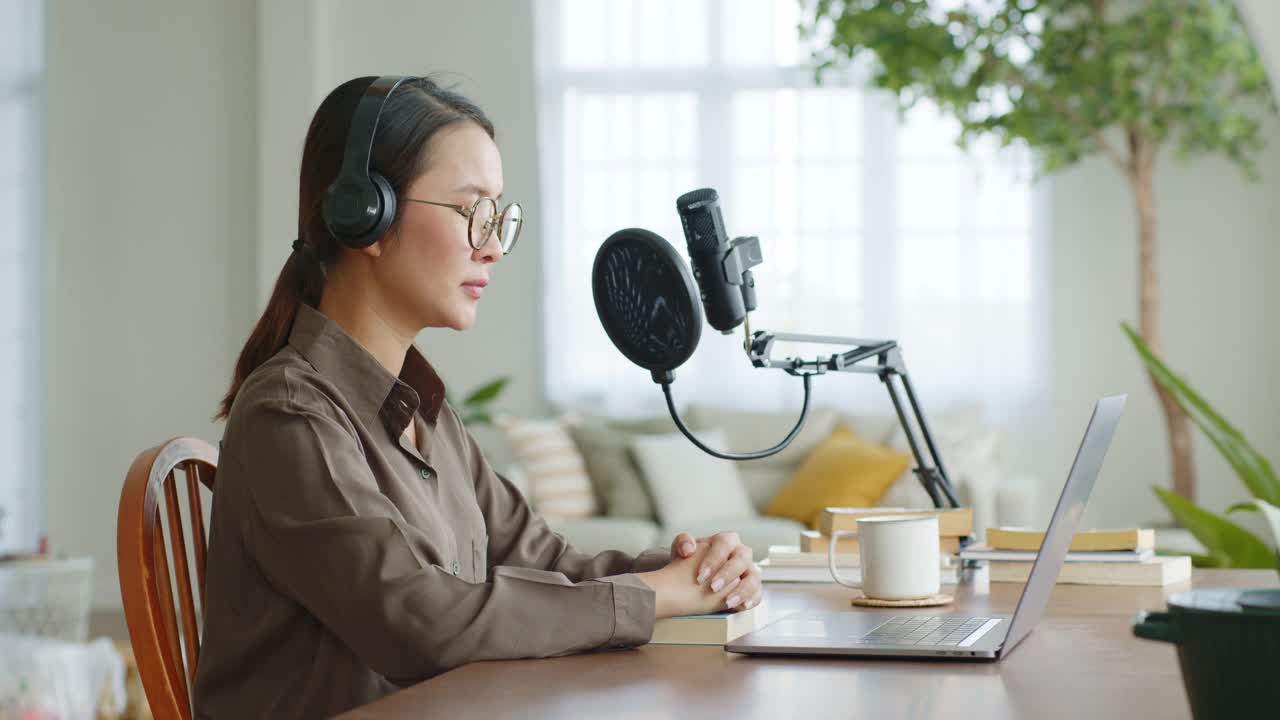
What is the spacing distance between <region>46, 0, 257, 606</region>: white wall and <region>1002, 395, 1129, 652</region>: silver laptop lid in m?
5.70

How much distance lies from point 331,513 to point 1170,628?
0.68m

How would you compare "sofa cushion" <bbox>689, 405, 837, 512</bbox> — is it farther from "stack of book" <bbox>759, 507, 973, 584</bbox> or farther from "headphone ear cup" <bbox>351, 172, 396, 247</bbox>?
"headphone ear cup" <bbox>351, 172, 396, 247</bbox>

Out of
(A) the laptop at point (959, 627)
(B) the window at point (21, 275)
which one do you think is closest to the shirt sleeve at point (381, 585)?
(A) the laptop at point (959, 627)

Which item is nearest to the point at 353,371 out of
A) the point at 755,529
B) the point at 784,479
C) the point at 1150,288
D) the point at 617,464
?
the point at 755,529

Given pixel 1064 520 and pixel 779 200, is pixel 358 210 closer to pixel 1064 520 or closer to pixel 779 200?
pixel 1064 520

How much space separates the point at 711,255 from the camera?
3.95 feet

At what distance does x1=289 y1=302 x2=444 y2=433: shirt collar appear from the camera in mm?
1312

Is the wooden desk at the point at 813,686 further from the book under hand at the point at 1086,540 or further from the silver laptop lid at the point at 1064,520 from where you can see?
the book under hand at the point at 1086,540

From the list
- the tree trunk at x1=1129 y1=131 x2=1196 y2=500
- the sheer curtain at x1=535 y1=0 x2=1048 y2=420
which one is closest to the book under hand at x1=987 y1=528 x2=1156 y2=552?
the tree trunk at x1=1129 y1=131 x2=1196 y2=500

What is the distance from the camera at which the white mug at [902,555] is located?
134 centimetres

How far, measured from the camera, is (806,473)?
17.3 feet

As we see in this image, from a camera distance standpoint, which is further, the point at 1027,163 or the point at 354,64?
the point at 354,64

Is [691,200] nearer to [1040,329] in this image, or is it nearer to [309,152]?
[309,152]

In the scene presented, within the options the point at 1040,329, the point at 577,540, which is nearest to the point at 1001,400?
the point at 1040,329
